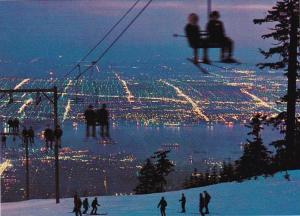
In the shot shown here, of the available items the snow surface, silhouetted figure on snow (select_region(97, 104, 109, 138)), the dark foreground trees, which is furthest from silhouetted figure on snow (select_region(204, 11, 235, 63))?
the dark foreground trees

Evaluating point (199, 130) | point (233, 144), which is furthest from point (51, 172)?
point (199, 130)

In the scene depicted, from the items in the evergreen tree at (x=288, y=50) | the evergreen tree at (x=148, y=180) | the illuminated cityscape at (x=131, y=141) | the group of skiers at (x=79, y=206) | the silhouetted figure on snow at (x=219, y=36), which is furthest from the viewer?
the illuminated cityscape at (x=131, y=141)

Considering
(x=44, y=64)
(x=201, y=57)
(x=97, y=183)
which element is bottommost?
(x=97, y=183)

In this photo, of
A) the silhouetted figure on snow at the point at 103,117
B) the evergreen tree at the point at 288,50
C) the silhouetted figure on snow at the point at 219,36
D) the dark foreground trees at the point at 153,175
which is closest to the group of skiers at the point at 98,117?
the silhouetted figure on snow at the point at 103,117

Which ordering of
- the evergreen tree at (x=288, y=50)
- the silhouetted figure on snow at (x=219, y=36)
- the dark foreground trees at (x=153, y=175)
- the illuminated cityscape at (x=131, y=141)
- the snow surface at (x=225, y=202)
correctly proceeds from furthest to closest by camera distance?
the illuminated cityscape at (x=131, y=141) < the dark foreground trees at (x=153, y=175) < the evergreen tree at (x=288, y=50) < the snow surface at (x=225, y=202) < the silhouetted figure on snow at (x=219, y=36)

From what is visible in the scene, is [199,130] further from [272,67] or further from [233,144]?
[272,67]

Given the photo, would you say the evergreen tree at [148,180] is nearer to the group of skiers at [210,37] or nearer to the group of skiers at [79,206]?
the group of skiers at [79,206]

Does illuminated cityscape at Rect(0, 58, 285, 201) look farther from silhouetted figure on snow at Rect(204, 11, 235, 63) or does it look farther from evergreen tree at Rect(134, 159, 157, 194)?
silhouetted figure on snow at Rect(204, 11, 235, 63)

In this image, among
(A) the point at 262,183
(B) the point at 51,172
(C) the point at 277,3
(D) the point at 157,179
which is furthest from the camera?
(B) the point at 51,172
